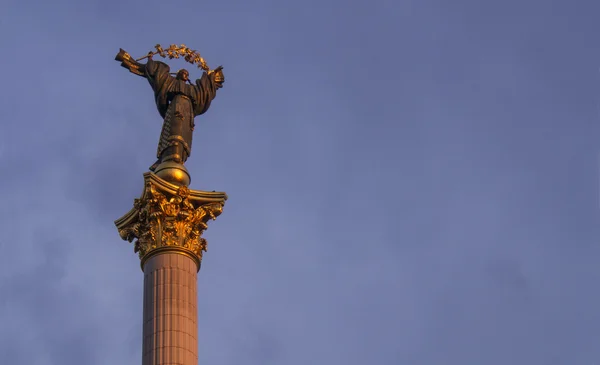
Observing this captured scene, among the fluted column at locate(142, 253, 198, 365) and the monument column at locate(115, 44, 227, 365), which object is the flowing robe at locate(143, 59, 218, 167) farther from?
the fluted column at locate(142, 253, 198, 365)

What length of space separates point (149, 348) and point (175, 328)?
3.43 feet

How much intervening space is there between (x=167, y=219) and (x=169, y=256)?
1.44 meters

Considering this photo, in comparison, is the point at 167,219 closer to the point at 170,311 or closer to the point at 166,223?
the point at 166,223

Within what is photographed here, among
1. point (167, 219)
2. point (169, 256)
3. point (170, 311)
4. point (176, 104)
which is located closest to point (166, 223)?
point (167, 219)

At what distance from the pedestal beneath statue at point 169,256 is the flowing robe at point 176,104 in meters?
2.23

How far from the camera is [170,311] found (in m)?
39.1

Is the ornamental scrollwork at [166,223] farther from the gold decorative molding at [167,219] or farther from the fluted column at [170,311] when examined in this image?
the fluted column at [170,311]

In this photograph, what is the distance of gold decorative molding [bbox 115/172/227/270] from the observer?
4119 centimetres

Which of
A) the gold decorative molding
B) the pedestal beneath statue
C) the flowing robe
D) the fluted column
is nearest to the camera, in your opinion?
the fluted column

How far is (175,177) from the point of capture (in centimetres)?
4288

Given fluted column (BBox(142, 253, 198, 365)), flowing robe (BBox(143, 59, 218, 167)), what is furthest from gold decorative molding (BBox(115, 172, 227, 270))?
flowing robe (BBox(143, 59, 218, 167))

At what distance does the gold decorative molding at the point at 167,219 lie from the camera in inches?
1622

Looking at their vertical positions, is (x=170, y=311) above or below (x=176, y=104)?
below

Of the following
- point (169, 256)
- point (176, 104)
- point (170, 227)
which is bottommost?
point (169, 256)
